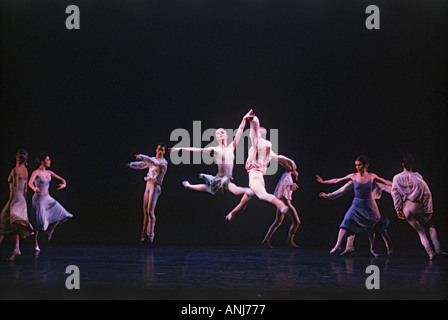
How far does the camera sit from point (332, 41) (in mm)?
9312

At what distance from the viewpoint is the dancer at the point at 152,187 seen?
8891 mm

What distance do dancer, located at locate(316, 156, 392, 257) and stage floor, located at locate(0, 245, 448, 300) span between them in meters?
0.35

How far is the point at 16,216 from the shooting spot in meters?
6.18

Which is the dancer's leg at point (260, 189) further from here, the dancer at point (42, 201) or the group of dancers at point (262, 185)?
the dancer at point (42, 201)

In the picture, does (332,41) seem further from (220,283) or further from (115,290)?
(115,290)

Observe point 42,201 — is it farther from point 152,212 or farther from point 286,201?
point 286,201

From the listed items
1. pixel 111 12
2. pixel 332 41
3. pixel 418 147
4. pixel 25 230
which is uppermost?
pixel 111 12

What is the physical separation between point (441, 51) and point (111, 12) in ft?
19.6

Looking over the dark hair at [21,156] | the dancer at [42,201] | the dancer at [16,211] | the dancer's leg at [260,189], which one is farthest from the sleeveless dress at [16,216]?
the dancer's leg at [260,189]

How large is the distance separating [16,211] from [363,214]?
4.72 metres

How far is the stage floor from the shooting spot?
422 centimetres

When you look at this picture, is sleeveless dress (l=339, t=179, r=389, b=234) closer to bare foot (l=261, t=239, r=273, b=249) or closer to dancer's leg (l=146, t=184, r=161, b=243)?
bare foot (l=261, t=239, r=273, b=249)

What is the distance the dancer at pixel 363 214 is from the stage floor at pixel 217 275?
1.14 ft

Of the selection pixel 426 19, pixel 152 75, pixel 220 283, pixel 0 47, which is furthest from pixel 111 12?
pixel 220 283
